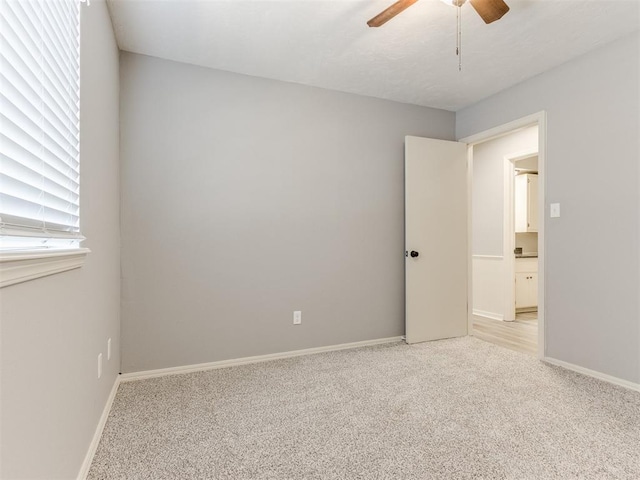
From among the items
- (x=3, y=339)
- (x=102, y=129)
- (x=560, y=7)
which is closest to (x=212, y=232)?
(x=102, y=129)

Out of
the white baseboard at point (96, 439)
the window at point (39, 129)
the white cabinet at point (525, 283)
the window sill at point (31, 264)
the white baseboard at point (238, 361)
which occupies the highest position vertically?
the window at point (39, 129)

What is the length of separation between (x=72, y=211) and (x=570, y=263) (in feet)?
10.6

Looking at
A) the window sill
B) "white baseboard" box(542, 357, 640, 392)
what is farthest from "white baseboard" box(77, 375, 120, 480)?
"white baseboard" box(542, 357, 640, 392)

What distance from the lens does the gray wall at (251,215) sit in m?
2.71

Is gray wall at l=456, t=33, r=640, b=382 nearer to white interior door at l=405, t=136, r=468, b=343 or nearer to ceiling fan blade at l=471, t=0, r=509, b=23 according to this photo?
white interior door at l=405, t=136, r=468, b=343

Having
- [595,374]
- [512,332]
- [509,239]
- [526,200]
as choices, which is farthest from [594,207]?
[526,200]

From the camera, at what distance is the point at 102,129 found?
79.1 inches

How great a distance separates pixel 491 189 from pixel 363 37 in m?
3.08

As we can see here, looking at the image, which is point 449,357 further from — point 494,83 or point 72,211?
point 72,211

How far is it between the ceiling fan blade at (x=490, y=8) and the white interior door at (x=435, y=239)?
1.61m

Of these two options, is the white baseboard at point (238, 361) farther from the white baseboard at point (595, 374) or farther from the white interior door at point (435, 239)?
the white baseboard at point (595, 374)

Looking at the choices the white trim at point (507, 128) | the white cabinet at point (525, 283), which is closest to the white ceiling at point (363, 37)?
the white trim at point (507, 128)

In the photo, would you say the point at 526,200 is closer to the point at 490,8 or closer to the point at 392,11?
the point at 490,8

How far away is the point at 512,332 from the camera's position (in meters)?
4.00
